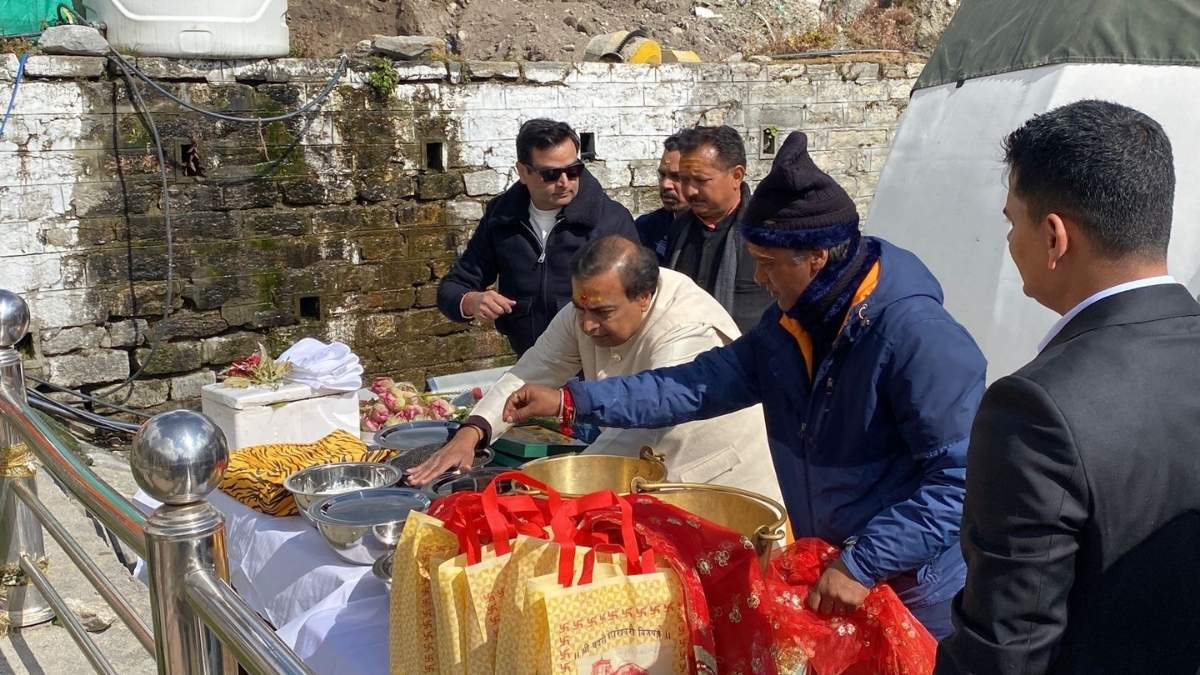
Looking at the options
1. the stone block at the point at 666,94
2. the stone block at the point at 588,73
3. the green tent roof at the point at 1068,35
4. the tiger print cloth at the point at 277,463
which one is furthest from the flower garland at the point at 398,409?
the stone block at the point at 666,94

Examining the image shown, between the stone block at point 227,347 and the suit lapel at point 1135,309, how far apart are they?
6.67m

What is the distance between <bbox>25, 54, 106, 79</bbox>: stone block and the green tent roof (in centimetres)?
534

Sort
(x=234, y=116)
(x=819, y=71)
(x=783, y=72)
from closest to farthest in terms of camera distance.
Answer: (x=234, y=116), (x=783, y=72), (x=819, y=71)

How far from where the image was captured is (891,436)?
2180mm

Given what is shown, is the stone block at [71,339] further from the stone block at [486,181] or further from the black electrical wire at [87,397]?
the stone block at [486,181]

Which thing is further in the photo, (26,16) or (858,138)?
(858,138)

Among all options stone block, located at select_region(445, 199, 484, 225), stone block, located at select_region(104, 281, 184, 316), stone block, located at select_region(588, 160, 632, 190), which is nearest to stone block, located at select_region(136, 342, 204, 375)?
stone block, located at select_region(104, 281, 184, 316)

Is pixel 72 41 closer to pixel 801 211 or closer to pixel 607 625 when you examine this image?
pixel 801 211

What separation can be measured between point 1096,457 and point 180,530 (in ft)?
4.57

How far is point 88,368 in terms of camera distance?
22.8 ft

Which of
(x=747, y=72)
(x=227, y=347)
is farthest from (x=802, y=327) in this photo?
(x=747, y=72)

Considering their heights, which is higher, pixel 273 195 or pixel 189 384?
pixel 273 195

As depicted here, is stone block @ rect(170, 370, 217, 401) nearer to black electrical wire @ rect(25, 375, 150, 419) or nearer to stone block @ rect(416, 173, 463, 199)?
black electrical wire @ rect(25, 375, 150, 419)

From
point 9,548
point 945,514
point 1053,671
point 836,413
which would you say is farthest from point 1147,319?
point 9,548
